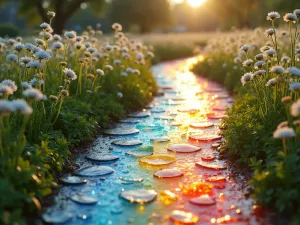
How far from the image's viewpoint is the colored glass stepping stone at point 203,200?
11.9 feet

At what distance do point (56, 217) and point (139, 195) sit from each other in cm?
74

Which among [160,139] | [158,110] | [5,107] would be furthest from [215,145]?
[5,107]

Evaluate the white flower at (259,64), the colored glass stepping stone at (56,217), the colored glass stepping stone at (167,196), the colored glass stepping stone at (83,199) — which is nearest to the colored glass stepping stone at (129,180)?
the colored glass stepping stone at (167,196)

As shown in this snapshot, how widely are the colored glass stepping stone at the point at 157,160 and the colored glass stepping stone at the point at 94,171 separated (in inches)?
16.2

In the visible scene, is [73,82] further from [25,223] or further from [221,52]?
[221,52]

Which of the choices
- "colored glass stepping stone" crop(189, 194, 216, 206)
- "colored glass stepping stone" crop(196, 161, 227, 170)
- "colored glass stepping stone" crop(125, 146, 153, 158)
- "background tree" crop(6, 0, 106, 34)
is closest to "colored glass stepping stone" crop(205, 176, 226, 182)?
"colored glass stepping stone" crop(196, 161, 227, 170)

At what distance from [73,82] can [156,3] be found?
39932 millimetres

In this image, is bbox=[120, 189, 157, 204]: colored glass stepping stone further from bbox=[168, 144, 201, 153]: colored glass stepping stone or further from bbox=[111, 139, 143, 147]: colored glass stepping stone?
bbox=[111, 139, 143, 147]: colored glass stepping stone

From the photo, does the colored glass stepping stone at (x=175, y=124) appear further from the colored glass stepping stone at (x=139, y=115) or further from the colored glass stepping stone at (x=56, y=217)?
the colored glass stepping stone at (x=56, y=217)

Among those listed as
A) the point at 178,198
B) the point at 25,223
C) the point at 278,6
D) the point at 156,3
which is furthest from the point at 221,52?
the point at 156,3

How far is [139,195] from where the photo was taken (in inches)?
148

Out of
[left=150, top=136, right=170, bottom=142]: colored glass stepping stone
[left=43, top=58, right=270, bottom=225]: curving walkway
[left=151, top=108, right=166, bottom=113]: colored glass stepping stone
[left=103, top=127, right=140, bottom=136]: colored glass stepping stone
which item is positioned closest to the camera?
[left=43, top=58, right=270, bottom=225]: curving walkway

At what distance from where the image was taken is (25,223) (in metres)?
3.14

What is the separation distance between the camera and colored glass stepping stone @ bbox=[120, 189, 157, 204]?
3.67 m
